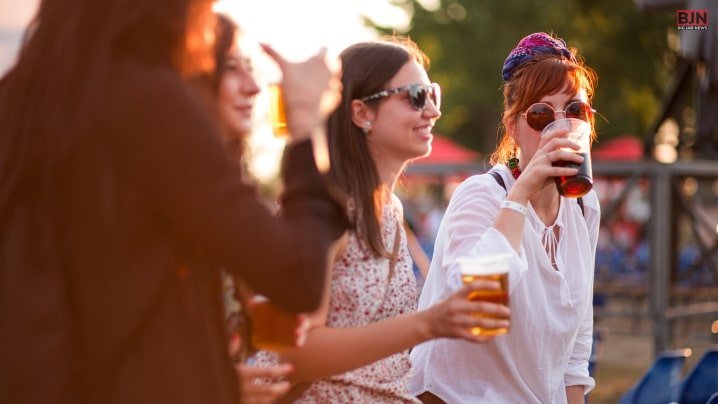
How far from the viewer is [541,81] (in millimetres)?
2973

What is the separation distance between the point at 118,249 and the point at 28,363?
0.76 ft

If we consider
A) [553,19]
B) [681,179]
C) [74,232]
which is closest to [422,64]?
[74,232]

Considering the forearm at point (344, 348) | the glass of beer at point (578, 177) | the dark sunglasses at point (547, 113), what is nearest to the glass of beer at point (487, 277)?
the forearm at point (344, 348)

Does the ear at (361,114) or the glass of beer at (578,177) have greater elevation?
the ear at (361,114)

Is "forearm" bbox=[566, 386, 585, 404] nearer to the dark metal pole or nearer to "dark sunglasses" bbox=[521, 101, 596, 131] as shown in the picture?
"dark sunglasses" bbox=[521, 101, 596, 131]

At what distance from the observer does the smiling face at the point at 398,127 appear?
103 inches

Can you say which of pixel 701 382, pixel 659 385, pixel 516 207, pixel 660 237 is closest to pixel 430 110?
pixel 516 207

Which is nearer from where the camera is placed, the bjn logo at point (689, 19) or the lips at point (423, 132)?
the lips at point (423, 132)

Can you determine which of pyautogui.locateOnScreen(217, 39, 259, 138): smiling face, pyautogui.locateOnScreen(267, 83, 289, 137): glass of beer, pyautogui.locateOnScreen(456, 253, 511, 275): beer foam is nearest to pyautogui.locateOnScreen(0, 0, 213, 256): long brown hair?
pyautogui.locateOnScreen(217, 39, 259, 138): smiling face

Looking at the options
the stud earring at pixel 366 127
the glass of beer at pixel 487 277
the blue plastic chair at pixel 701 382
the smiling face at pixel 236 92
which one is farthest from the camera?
the blue plastic chair at pixel 701 382

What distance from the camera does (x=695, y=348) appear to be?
8.63 metres

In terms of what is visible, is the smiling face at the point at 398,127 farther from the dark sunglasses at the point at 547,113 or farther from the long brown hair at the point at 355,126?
the dark sunglasses at the point at 547,113

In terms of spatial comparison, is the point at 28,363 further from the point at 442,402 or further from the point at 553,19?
the point at 553,19

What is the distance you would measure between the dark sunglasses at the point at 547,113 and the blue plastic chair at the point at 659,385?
2.25 meters
